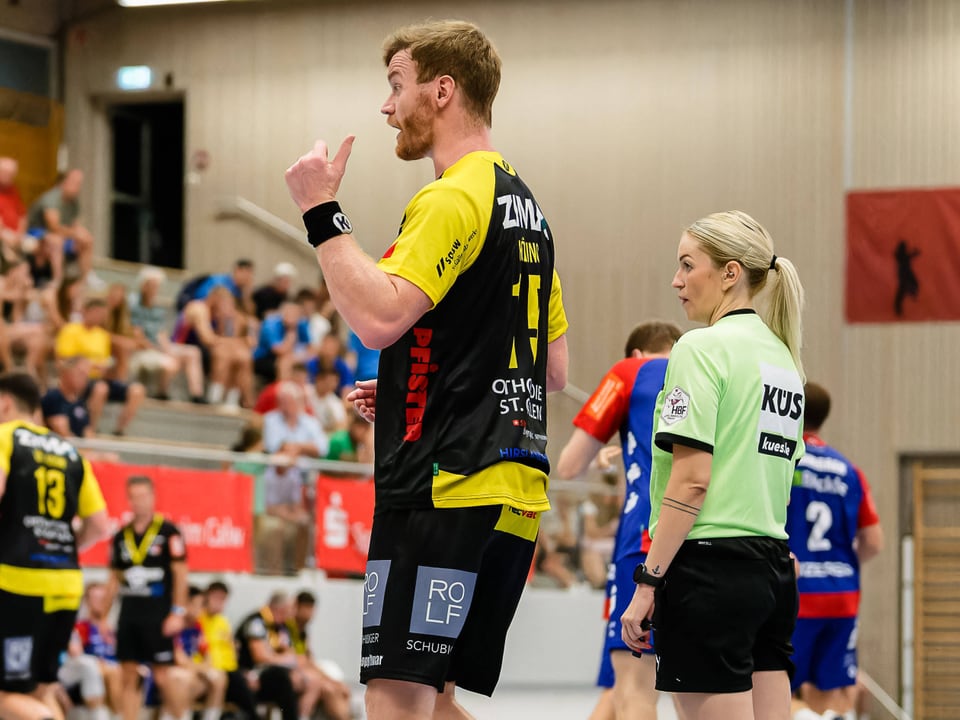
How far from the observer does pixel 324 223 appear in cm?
315

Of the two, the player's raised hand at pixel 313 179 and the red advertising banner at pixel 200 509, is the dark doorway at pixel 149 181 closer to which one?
the red advertising banner at pixel 200 509

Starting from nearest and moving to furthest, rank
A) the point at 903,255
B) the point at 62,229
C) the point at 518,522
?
the point at 518,522 → the point at 62,229 → the point at 903,255

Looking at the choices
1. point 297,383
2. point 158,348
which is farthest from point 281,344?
point 158,348

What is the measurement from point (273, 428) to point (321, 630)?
2.42 m

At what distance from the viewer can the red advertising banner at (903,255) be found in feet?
57.1

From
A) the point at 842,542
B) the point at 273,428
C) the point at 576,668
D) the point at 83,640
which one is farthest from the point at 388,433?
the point at 576,668

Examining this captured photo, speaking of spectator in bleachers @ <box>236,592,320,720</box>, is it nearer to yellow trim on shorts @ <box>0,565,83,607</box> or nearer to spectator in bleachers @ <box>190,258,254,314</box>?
yellow trim on shorts @ <box>0,565,83,607</box>

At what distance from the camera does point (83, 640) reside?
31.3 ft

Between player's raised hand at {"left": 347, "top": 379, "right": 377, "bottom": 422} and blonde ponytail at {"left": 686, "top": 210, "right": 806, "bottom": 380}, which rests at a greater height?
blonde ponytail at {"left": 686, "top": 210, "right": 806, "bottom": 380}

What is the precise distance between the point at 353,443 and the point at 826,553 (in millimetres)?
6950

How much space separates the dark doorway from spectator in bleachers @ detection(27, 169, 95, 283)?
487 cm

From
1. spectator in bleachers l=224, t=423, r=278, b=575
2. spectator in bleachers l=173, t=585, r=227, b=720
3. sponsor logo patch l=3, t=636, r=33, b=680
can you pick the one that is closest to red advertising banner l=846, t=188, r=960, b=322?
spectator in bleachers l=224, t=423, r=278, b=575

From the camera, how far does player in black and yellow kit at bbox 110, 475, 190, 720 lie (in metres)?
9.68

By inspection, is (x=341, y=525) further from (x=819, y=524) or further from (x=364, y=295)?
(x=364, y=295)
